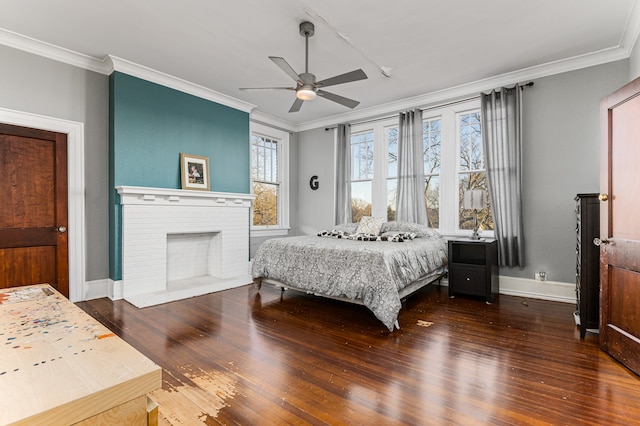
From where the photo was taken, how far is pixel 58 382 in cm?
→ 69

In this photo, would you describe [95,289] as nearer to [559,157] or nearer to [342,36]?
[342,36]

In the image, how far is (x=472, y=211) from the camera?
4613 millimetres

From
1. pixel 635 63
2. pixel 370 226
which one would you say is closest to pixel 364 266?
pixel 370 226

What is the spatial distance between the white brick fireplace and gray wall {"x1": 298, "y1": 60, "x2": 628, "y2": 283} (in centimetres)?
391

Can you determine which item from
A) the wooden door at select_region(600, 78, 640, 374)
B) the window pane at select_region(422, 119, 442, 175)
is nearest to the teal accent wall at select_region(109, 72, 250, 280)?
the window pane at select_region(422, 119, 442, 175)

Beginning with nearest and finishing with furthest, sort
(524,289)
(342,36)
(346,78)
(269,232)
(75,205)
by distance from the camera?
(346,78) < (342,36) < (75,205) < (524,289) < (269,232)

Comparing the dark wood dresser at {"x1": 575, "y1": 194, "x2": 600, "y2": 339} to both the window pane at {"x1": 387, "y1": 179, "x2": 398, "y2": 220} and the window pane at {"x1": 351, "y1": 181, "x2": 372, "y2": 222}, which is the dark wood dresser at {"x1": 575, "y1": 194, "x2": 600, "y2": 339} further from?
the window pane at {"x1": 351, "y1": 181, "x2": 372, "y2": 222}

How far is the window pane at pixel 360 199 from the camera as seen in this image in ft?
18.6

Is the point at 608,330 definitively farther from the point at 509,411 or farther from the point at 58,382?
the point at 58,382

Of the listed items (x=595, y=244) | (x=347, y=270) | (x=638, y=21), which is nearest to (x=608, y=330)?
(x=595, y=244)

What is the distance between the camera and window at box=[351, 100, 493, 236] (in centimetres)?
461

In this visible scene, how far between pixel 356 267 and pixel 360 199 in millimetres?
2725

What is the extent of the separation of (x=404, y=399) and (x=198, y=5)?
3431 millimetres

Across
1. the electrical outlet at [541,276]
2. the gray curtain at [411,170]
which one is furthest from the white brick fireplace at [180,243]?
the electrical outlet at [541,276]
